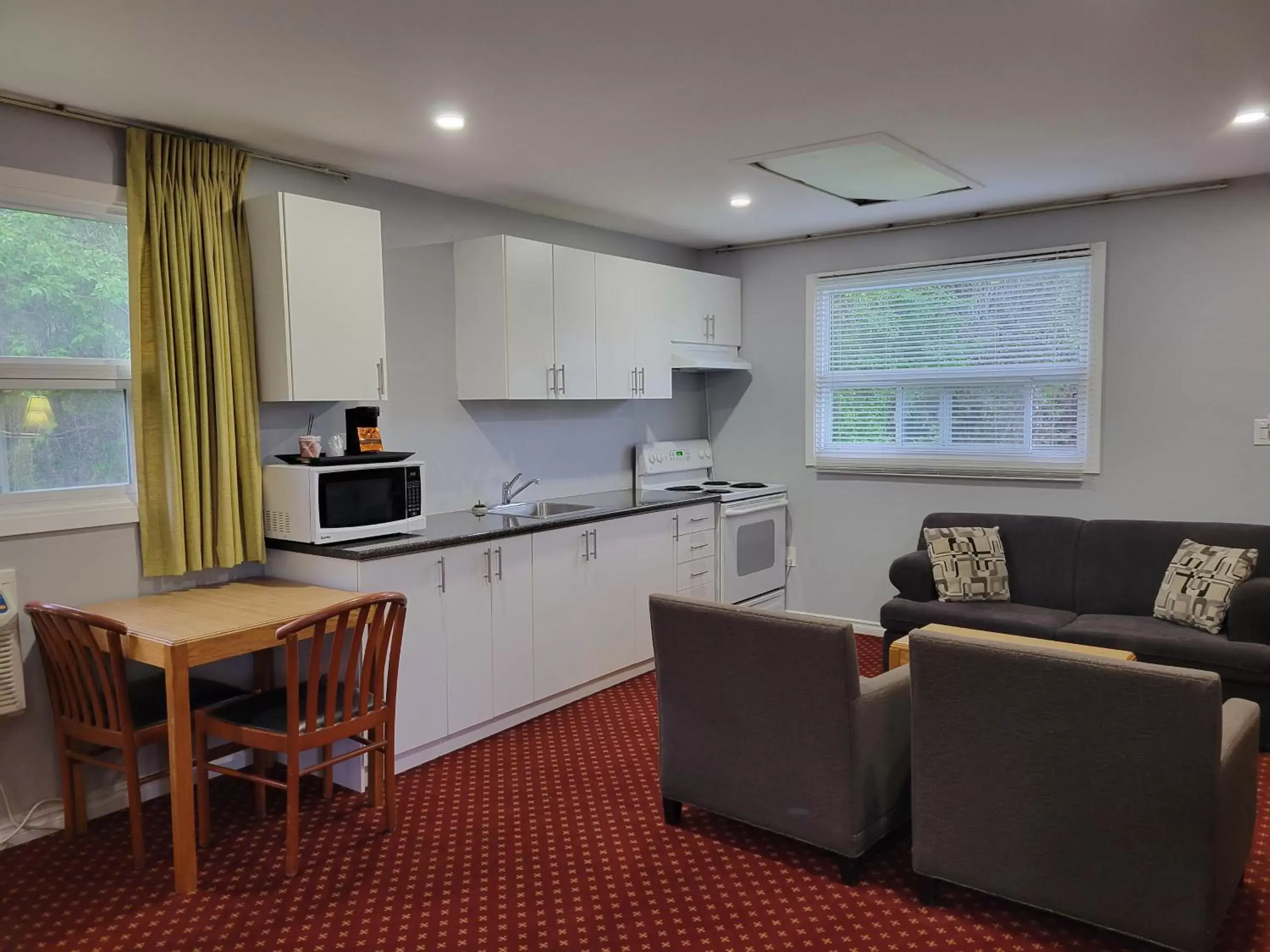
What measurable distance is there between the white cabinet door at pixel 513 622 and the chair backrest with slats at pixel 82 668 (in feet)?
4.63

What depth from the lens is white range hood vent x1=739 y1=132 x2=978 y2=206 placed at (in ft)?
11.6

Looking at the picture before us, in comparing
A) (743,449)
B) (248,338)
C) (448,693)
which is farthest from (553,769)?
(743,449)

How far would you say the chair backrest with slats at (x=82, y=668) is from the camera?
266cm

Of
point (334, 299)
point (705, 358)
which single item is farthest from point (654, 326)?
point (334, 299)

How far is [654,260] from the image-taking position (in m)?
5.58

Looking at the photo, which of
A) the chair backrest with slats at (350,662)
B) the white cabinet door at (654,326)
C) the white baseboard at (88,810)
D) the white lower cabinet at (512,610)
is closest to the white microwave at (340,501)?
the white lower cabinet at (512,610)

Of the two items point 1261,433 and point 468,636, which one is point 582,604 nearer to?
point 468,636

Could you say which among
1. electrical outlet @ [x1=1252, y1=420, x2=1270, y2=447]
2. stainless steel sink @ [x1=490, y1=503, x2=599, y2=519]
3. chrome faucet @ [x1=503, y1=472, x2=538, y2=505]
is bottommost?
stainless steel sink @ [x1=490, y1=503, x2=599, y2=519]

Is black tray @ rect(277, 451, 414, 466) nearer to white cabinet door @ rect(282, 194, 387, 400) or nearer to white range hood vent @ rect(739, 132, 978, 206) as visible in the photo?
white cabinet door @ rect(282, 194, 387, 400)

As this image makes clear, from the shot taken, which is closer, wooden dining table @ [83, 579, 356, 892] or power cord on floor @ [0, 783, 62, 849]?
wooden dining table @ [83, 579, 356, 892]

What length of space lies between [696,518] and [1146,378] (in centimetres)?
237

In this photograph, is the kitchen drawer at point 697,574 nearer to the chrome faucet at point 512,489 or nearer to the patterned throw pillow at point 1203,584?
the chrome faucet at point 512,489

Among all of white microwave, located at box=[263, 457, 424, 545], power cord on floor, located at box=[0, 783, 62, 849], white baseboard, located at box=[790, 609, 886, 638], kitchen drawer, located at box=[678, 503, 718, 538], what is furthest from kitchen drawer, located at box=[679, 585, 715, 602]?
power cord on floor, located at box=[0, 783, 62, 849]

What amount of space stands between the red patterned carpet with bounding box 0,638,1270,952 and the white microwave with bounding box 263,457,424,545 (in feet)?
3.20
